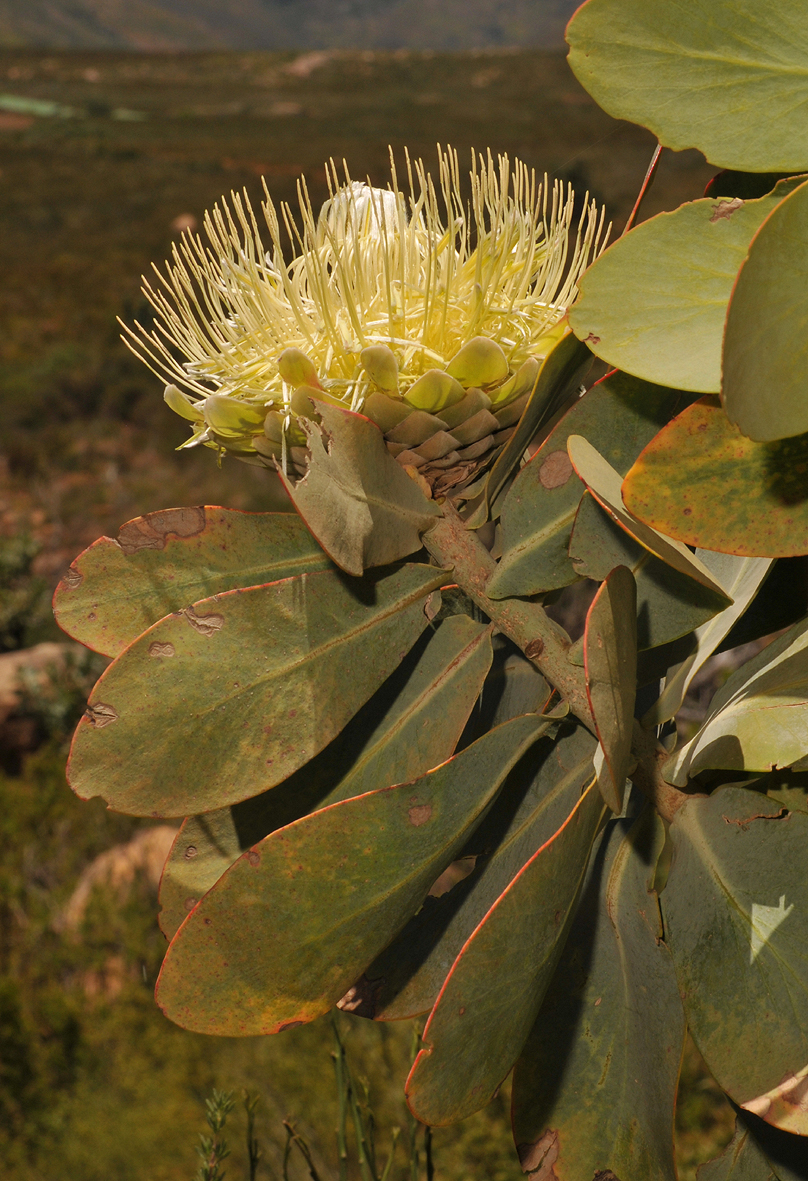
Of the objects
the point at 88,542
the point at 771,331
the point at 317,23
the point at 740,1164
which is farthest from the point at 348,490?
the point at 317,23

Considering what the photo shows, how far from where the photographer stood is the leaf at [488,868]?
2.04 ft

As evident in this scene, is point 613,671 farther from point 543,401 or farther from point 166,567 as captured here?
point 166,567

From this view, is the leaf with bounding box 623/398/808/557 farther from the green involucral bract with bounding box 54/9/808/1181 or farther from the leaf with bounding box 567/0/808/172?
the leaf with bounding box 567/0/808/172

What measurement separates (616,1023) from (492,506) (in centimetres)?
39

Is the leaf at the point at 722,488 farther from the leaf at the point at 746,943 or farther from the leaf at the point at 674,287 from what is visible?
the leaf at the point at 746,943

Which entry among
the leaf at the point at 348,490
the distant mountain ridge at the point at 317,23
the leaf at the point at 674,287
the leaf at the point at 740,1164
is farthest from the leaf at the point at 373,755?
the distant mountain ridge at the point at 317,23

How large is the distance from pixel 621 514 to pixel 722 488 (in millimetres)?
55

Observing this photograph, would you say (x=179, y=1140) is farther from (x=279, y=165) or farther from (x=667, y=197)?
(x=279, y=165)

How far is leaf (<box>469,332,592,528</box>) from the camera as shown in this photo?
54 cm

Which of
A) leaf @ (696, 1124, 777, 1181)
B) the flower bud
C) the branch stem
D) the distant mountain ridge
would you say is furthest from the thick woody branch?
the distant mountain ridge

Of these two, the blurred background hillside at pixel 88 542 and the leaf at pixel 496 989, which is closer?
the leaf at pixel 496 989

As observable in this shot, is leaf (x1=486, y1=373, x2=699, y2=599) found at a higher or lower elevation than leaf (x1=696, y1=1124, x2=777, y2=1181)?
higher

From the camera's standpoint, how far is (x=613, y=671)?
1.53 feet

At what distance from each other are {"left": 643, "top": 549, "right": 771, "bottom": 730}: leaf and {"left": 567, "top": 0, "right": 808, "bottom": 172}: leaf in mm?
299
